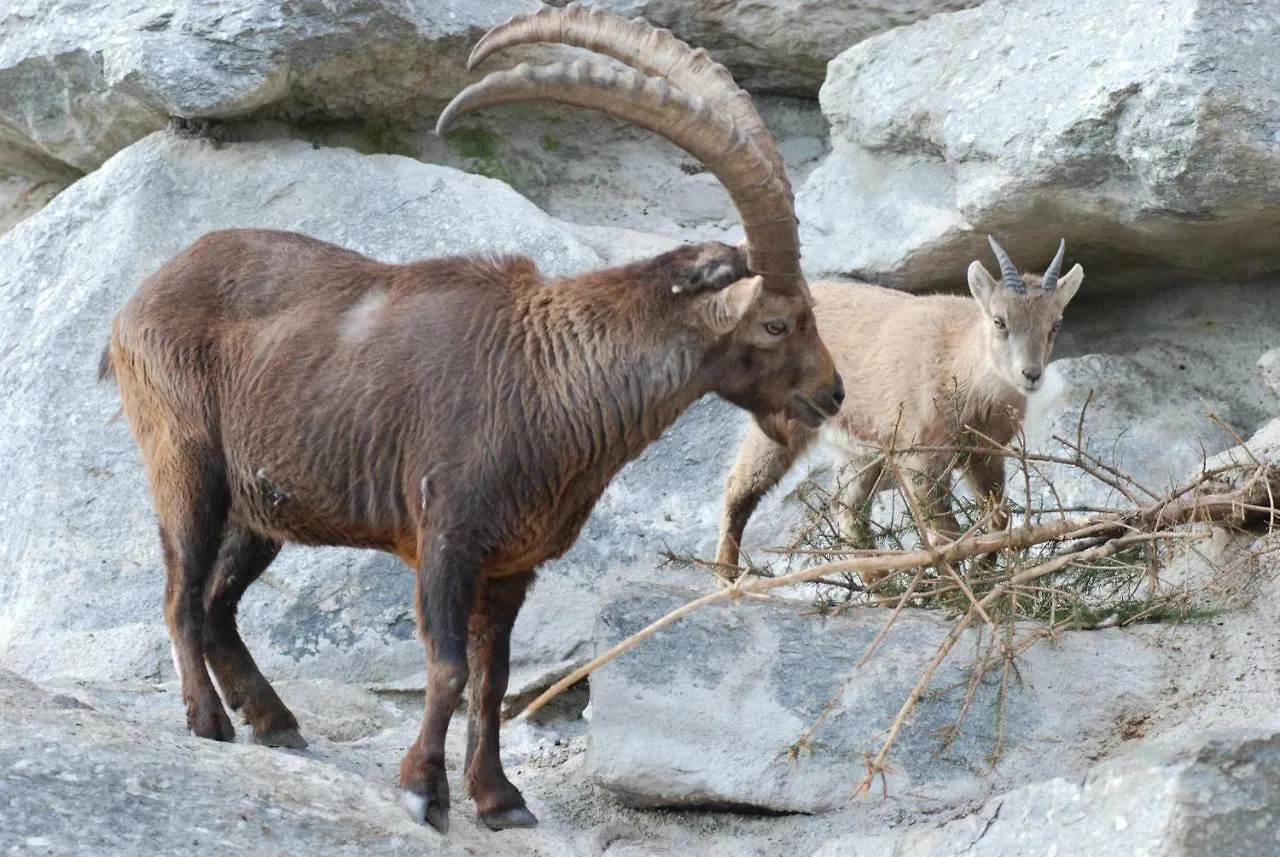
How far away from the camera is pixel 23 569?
805 centimetres

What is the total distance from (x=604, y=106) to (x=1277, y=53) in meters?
3.73

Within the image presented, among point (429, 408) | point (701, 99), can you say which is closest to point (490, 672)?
point (429, 408)

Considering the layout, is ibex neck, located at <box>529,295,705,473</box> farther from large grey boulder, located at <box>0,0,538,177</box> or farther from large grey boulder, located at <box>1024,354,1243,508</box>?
large grey boulder, located at <box>0,0,538,177</box>

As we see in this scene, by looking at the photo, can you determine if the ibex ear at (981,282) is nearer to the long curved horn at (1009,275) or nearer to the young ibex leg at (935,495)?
the long curved horn at (1009,275)

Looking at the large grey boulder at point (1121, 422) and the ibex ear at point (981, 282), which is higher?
the ibex ear at point (981, 282)

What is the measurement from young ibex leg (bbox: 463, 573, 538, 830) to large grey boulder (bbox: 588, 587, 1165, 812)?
32cm

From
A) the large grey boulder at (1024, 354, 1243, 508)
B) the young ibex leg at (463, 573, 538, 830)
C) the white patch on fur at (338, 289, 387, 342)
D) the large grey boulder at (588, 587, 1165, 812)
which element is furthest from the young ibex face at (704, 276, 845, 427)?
the large grey boulder at (1024, 354, 1243, 508)

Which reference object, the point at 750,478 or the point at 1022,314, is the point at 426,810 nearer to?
the point at 750,478

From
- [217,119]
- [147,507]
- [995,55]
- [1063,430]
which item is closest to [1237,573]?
[1063,430]

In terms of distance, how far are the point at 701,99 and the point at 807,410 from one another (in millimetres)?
1150

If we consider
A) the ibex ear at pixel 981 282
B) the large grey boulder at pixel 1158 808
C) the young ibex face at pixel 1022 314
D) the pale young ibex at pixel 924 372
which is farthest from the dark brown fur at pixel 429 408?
the ibex ear at pixel 981 282

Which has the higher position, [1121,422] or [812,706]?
[812,706]

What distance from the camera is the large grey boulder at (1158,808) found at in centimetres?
430

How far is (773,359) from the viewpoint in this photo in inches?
230
